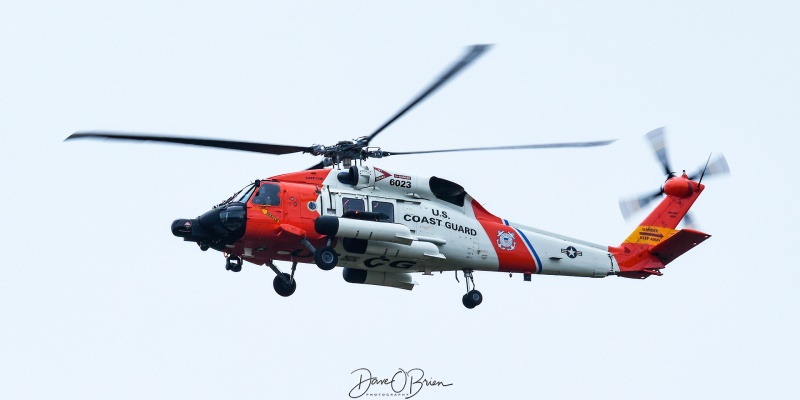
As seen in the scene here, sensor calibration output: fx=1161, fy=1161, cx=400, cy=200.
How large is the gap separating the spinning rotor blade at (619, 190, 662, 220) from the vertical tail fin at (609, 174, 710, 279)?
28cm

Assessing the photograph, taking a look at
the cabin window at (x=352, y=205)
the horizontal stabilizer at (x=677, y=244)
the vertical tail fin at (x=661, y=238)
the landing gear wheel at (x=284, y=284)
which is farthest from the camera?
the vertical tail fin at (x=661, y=238)

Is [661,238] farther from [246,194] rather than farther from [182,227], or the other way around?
[182,227]

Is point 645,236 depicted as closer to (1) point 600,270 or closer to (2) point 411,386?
(1) point 600,270

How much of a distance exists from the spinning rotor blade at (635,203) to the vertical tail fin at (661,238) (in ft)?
0.93

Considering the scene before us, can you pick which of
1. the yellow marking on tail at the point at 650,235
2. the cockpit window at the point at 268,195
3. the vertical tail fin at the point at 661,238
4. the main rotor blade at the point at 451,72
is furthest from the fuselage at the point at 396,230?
the main rotor blade at the point at 451,72

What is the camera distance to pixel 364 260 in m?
21.2

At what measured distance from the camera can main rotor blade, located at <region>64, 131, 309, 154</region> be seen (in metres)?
18.0

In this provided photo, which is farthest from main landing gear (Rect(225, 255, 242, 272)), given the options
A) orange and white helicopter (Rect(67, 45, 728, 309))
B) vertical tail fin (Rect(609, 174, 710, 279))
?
vertical tail fin (Rect(609, 174, 710, 279))

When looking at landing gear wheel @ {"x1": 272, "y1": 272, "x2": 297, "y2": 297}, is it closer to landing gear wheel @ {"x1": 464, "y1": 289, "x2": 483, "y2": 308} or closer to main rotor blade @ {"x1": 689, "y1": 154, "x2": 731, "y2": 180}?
landing gear wheel @ {"x1": 464, "y1": 289, "x2": 483, "y2": 308}

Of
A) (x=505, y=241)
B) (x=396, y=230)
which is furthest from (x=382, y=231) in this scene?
(x=505, y=241)

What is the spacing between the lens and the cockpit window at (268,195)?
2005cm

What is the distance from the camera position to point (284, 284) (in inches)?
831

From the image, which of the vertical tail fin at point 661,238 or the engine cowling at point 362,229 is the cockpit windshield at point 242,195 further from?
the vertical tail fin at point 661,238

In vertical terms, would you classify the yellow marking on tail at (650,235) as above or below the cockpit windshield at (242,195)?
above
